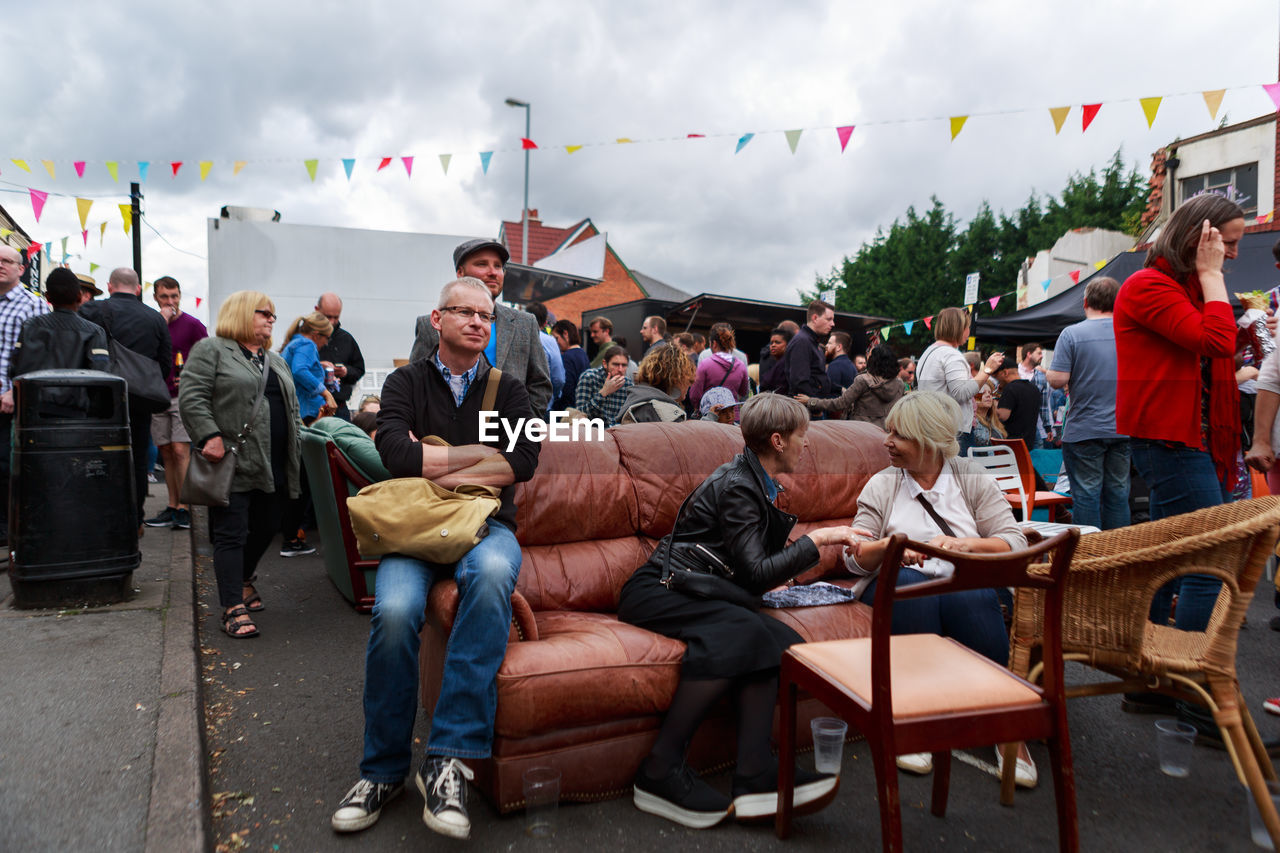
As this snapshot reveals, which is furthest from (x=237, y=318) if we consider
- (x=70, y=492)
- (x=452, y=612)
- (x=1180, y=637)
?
(x=1180, y=637)

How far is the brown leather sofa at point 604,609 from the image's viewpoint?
2.50 meters

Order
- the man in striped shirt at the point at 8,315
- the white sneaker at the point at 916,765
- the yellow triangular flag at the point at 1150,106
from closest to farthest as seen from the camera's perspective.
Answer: the white sneaker at the point at 916,765 < the man in striped shirt at the point at 8,315 < the yellow triangular flag at the point at 1150,106

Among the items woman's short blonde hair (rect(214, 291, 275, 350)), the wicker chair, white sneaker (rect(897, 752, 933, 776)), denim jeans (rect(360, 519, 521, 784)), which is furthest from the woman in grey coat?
the wicker chair

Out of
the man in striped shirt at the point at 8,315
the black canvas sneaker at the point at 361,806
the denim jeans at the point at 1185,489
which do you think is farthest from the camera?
the man in striped shirt at the point at 8,315

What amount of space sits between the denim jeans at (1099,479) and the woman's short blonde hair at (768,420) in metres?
2.55

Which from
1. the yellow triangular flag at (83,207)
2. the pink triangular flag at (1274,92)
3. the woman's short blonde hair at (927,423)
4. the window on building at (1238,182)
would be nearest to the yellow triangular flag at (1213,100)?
the pink triangular flag at (1274,92)

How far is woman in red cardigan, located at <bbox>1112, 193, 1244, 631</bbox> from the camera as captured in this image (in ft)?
10.3

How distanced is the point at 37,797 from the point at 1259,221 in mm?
23819

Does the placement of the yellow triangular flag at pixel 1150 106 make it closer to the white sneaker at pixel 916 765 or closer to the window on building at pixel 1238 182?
the white sneaker at pixel 916 765

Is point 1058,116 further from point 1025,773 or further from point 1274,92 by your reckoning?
point 1025,773

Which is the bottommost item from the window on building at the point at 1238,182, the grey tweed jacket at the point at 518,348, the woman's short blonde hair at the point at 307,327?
the grey tweed jacket at the point at 518,348

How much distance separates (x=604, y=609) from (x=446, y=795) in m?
1.27

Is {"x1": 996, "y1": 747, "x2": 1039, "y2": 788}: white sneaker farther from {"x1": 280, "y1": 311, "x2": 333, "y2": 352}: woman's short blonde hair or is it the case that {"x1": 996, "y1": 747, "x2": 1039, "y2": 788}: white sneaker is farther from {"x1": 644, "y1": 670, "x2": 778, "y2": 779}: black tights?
{"x1": 280, "y1": 311, "x2": 333, "y2": 352}: woman's short blonde hair

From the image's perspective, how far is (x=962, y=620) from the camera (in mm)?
2965
